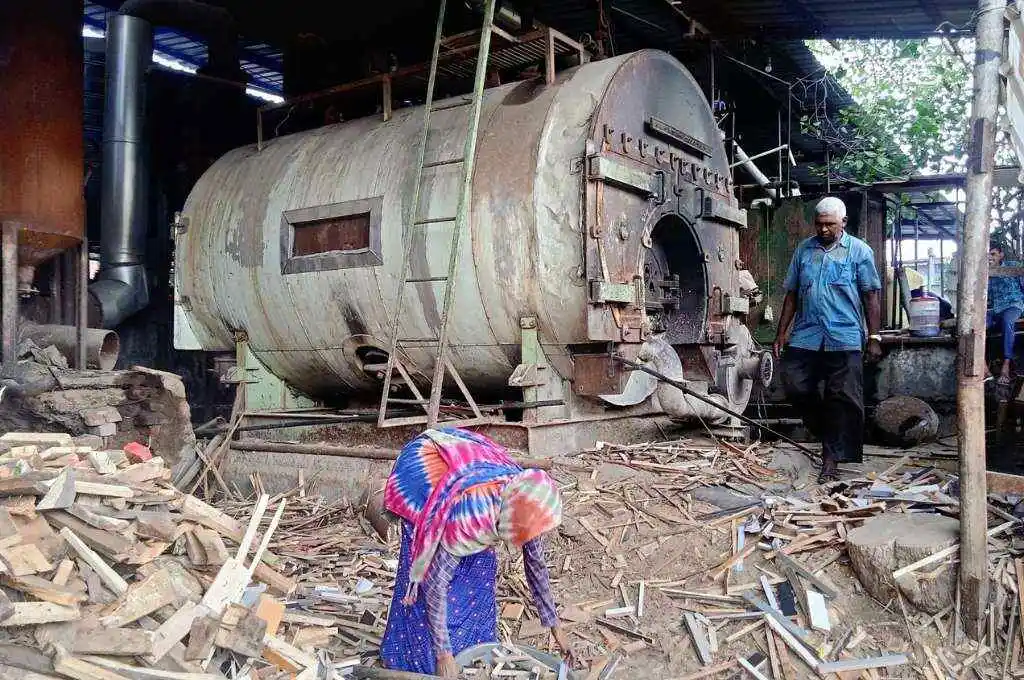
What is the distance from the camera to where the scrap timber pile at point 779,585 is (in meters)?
4.09

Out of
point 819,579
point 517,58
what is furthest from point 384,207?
point 819,579

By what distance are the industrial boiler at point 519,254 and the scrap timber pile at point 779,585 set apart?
139cm

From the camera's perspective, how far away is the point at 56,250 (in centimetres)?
745

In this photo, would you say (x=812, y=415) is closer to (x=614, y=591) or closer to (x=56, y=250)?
(x=614, y=591)

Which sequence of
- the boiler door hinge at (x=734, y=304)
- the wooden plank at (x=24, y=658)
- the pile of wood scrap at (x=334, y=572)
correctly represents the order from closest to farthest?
the wooden plank at (x=24, y=658) → the pile of wood scrap at (x=334, y=572) → the boiler door hinge at (x=734, y=304)

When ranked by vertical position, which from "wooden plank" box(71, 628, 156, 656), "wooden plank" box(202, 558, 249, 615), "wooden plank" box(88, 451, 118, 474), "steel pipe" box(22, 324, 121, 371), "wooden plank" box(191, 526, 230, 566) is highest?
"steel pipe" box(22, 324, 121, 371)

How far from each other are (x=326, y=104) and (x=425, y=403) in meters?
3.83

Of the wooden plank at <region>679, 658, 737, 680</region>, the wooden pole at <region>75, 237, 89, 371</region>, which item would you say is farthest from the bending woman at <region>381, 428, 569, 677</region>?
the wooden pole at <region>75, 237, 89, 371</region>

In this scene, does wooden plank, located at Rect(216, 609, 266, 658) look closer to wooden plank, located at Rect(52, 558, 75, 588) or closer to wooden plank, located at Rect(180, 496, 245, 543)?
A: wooden plank, located at Rect(52, 558, 75, 588)

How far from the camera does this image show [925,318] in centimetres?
990

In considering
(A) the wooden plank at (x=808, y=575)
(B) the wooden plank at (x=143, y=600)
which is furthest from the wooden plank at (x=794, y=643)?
(B) the wooden plank at (x=143, y=600)

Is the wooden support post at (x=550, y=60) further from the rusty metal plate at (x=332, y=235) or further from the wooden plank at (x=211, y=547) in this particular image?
the wooden plank at (x=211, y=547)

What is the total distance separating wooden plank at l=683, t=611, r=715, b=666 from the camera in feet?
13.5

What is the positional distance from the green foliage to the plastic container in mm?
4174
